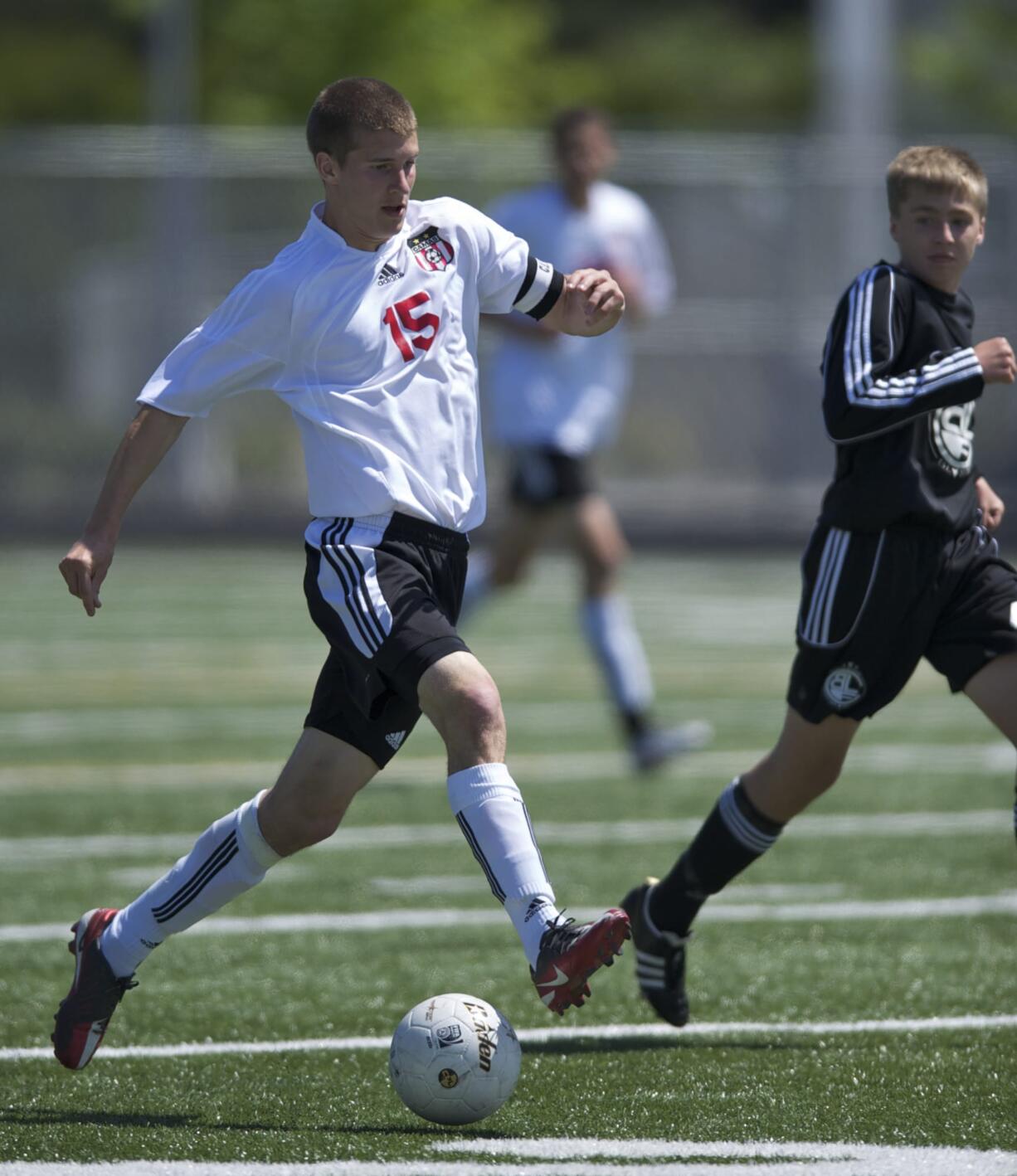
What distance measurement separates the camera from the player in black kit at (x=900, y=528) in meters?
4.67

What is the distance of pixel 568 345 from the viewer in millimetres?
9883

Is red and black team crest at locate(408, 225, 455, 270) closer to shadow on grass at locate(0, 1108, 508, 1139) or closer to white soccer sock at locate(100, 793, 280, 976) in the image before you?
white soccer sock at locate(100, 793, 280, 976)

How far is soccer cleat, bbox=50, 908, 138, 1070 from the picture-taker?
441cm

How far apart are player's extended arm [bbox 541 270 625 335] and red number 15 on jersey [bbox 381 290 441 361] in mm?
375

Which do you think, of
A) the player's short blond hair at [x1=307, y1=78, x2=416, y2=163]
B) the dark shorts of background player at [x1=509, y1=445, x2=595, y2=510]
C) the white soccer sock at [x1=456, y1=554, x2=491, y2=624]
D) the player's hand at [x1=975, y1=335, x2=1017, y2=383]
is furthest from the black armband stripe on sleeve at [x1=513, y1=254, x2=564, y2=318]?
the white soccer sock at [x1=456, y1=554, x2=491, y2=624]

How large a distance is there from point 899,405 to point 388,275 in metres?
1.13

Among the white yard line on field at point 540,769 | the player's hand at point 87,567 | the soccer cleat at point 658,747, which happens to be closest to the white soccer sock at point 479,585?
the white yard line on field at point 540,769

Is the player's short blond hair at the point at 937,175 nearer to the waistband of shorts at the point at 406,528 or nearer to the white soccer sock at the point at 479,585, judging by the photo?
the waistband of shorts at the point at 406,528

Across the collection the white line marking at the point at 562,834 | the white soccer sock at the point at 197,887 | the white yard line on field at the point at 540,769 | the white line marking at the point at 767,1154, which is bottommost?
the white yard line on field at the point at 540,769

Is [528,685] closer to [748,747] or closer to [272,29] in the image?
[748,747]

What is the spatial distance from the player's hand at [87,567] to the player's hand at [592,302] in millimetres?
1184

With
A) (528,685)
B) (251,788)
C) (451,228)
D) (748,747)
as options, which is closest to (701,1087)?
(451,228)

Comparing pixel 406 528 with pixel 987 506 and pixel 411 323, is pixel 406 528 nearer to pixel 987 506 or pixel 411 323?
pixel 411 323

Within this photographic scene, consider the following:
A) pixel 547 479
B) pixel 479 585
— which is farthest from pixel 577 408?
pixel 479 585
